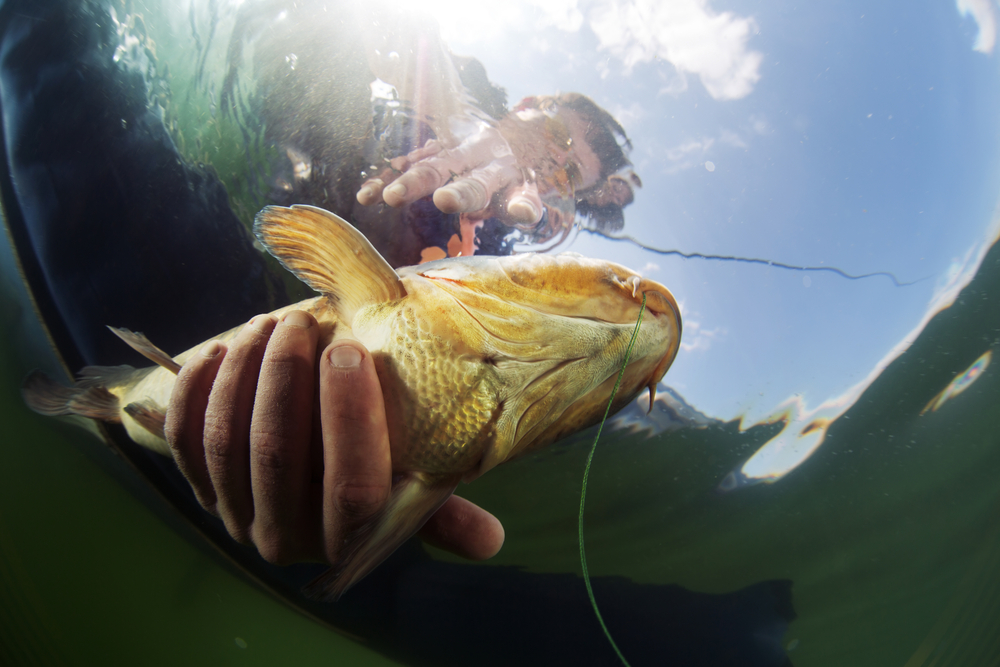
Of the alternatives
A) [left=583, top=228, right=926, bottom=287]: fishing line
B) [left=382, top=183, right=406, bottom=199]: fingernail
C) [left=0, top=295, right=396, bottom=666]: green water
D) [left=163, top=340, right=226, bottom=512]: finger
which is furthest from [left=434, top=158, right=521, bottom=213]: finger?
[left=0, top=295, right=396, bottom=666]: green water

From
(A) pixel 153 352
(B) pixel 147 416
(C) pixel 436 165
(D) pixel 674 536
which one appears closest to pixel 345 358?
(A) pixel 153 352

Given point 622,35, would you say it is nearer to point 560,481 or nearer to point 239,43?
point 239,43

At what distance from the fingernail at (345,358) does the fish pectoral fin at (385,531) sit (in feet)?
0.72

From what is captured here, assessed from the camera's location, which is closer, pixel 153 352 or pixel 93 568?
pixel 153 352

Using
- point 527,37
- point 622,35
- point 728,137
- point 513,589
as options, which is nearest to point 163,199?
point 527,37

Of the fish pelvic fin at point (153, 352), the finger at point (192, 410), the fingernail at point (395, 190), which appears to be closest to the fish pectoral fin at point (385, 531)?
the finger at point (192, 410)

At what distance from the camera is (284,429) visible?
2.02 feet

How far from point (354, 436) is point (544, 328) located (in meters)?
0.37

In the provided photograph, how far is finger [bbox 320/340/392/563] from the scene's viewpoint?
0.56m

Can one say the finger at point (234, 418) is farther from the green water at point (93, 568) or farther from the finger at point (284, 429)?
the green water at point (93, 568)

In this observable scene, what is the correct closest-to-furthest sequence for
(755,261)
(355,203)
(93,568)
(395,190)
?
(93,568) < (395,190) < (355,203) < (755,261)

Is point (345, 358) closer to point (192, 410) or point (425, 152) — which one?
point (192, 410)

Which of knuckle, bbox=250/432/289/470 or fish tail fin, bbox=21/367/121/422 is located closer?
knuckle, bbox=250/432/289/470

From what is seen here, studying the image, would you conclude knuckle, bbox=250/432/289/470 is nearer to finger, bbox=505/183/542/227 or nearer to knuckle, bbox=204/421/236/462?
knuckle, bbox=204/421/236/462
